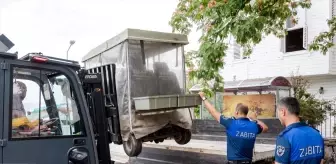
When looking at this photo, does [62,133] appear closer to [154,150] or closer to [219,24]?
[154,150]

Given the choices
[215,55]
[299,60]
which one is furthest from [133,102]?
[299,60]

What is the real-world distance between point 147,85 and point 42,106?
1865mm

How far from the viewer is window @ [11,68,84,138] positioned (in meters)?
3.13

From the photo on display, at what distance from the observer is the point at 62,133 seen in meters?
3.35

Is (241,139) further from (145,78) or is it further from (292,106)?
(145,78)

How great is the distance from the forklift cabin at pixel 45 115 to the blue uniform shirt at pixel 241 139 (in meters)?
1.80

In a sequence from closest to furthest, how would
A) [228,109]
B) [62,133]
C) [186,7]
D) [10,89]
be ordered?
[10,89] < [62,133] < [186,7] < [228,109]

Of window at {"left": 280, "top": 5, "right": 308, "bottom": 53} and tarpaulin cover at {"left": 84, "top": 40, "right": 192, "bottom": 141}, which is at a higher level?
window at {"left": 280, "top": 5, "right": 308, "bottom": 53}

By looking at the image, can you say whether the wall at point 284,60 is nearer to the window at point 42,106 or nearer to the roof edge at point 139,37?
the roof edge at point 139,37

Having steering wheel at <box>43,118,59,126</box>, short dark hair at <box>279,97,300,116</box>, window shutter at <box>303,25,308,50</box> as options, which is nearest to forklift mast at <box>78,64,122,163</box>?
steering wheel at <box>43,118,59,126</box>

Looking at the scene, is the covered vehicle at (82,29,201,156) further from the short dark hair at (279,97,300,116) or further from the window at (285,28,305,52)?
the window at (285,28,305,52)

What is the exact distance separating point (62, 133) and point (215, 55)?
142 inches

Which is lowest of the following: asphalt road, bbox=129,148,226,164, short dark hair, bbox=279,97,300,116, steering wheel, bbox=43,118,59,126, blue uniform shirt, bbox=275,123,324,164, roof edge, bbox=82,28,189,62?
asphalt road, bbox=129,148,226,164

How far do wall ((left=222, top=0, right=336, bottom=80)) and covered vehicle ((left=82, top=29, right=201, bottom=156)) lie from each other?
9.86 meters
